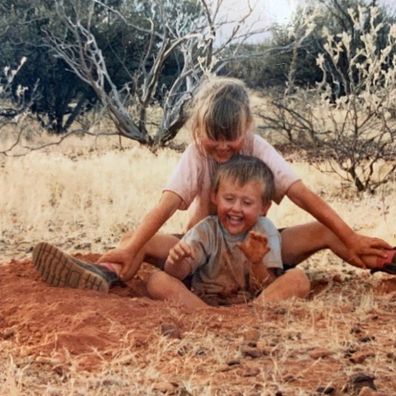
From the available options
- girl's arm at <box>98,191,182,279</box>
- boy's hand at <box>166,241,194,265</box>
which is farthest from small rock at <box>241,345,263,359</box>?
girl's arm at <box>98,191,182,279</box>

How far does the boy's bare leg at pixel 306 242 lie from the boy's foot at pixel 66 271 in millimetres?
998

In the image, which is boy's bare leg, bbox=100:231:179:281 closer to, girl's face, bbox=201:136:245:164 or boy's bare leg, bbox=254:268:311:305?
girl's face, bbox=201:136:245:164

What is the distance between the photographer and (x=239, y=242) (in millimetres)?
4719

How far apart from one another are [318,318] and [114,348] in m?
0.99

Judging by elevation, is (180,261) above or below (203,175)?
below

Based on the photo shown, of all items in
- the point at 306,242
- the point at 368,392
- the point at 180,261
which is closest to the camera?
the point at 368,392

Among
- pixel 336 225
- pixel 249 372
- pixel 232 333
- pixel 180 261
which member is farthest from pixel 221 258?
pixel 249 372

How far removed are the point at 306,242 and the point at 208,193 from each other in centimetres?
57

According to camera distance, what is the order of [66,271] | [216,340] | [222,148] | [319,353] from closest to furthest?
[319,353]
[216,340]
[66,271]
[222,148]

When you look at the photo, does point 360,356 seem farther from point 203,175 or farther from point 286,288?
point 203,175

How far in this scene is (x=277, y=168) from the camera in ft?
16.1

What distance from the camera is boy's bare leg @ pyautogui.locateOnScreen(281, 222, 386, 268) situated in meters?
4.96

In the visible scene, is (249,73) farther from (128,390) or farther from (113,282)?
(128,390)

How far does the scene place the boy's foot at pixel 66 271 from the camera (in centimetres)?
450
